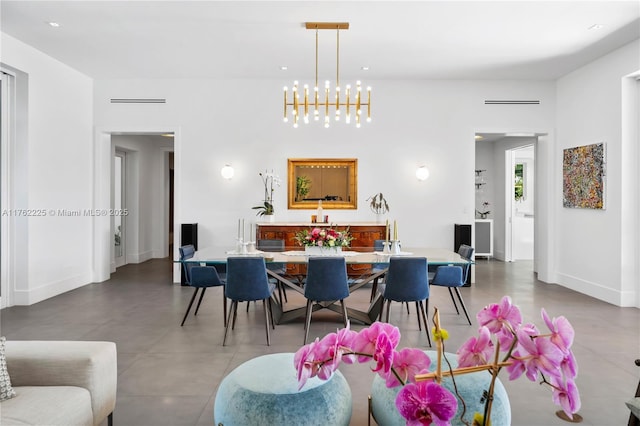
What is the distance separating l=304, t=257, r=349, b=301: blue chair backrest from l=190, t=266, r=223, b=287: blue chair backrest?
1133mm

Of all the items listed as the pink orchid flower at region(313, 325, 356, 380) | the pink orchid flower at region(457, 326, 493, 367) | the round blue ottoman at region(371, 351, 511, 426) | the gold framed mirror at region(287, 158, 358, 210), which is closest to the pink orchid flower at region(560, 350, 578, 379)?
the pink orchid flower at region(457, 326, 493, 367)

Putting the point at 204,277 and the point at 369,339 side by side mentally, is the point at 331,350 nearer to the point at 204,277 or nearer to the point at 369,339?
the point at 369,339

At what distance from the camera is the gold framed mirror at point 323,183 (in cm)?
704

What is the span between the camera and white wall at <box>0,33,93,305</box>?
5430 mm

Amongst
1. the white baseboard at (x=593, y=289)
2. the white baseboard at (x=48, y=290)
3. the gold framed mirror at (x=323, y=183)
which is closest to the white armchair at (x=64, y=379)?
the white baseboard at (x=48, y=290)

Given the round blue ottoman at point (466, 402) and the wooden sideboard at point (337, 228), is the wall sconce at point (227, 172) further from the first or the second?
the round blue ottoman at point (466, 402)

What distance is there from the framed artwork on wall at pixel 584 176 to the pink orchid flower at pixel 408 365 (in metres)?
6.16

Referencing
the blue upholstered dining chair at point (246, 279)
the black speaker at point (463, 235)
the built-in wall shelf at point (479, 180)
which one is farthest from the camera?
the built-in wall shelf at point (479, 180)

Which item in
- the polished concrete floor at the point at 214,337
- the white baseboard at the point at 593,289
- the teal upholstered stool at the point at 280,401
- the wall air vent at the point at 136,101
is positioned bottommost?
the polished concrete floor at the point at 214,337

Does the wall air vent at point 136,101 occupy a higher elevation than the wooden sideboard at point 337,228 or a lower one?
higher

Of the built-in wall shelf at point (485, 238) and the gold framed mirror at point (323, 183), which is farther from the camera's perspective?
the built-in wall shelf at point (485, 238)

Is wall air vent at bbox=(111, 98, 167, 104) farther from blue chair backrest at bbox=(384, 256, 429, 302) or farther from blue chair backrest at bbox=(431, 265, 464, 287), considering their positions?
blue chair backrest at bbox=(431, 265, 464, 287)

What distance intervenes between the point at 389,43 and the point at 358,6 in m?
1.12

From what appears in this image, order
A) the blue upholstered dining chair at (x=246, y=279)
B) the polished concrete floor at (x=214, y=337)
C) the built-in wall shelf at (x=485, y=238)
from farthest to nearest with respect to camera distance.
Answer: the built-in wall shelf at (x=485, y=238)
the blue upholstered dining chair at (x=246, y=279)
the polished concrete floor at (x=214, y=337)
